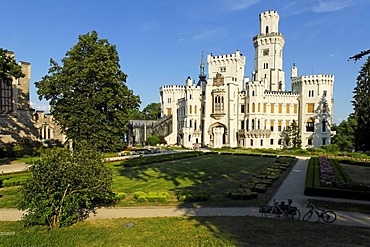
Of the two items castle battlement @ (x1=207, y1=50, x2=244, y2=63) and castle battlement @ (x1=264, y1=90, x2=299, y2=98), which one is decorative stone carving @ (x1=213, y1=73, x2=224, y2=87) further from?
castle battlement @ (x1=264, y1=90, x2=299, y2=98)

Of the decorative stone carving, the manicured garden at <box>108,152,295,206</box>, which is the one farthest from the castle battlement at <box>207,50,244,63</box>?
the manicured garden at <box>108,152,295,206</box>

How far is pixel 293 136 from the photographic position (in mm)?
59156

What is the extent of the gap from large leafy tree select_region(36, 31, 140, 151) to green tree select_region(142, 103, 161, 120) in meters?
60.1

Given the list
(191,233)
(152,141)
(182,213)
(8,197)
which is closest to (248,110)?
(152,141)

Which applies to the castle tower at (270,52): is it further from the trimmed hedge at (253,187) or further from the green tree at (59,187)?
the green tree at (59,187)

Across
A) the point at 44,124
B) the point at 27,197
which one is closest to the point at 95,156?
the point at 27,197

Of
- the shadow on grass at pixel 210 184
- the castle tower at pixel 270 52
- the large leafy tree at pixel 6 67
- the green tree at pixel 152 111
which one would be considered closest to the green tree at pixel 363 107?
the castle tower at pixel 270 52

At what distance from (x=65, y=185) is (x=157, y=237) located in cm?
470

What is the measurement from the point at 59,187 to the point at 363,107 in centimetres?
5277

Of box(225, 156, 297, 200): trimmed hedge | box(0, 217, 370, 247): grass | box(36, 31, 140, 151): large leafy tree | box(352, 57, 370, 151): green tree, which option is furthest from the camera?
box(352, 57, 370, 151): green tree

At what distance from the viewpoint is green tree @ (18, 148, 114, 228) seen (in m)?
11.4

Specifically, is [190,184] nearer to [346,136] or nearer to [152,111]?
[346,136]

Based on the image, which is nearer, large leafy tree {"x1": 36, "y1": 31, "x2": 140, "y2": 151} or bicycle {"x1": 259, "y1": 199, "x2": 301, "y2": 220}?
bicycle {"x1": 259, "y1": 199, "x2": 301, "y2": 220}

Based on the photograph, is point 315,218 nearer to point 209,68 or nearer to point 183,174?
point 183,174
